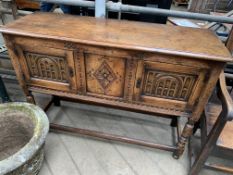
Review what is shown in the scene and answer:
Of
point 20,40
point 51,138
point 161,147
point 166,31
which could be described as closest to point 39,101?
point 51,138

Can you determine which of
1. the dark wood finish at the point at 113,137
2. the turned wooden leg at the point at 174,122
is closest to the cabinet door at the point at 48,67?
the dark wood finish at the point at 113,137

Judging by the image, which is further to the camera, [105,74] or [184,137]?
[184,137]

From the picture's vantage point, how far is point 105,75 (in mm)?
984

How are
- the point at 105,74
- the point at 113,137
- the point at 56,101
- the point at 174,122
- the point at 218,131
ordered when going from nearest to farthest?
the point at 218,131, the point at 105,74, the point at 113,137, the point at 174,122, the point at 56,101

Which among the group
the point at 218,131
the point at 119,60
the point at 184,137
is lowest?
the point at 184,137

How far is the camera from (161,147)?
1239 millimetres

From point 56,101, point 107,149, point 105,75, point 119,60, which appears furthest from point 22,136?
point 119,60

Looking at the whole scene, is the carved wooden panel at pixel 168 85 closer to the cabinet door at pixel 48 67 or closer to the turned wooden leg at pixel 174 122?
Answer: the cabinet door at pixel 48 67

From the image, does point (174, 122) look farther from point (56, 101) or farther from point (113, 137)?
point (56, 101)

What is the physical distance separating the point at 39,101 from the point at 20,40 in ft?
2.98

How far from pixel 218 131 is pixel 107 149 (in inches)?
30.6

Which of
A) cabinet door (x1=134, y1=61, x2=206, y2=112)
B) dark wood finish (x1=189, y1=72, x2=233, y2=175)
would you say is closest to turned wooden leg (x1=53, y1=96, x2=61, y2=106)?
cabinet door (x1=134, y1=61, x2=206, y2=112)

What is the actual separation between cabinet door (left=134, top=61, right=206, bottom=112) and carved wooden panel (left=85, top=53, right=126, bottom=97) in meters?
0.09

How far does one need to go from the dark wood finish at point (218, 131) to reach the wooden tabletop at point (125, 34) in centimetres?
20
